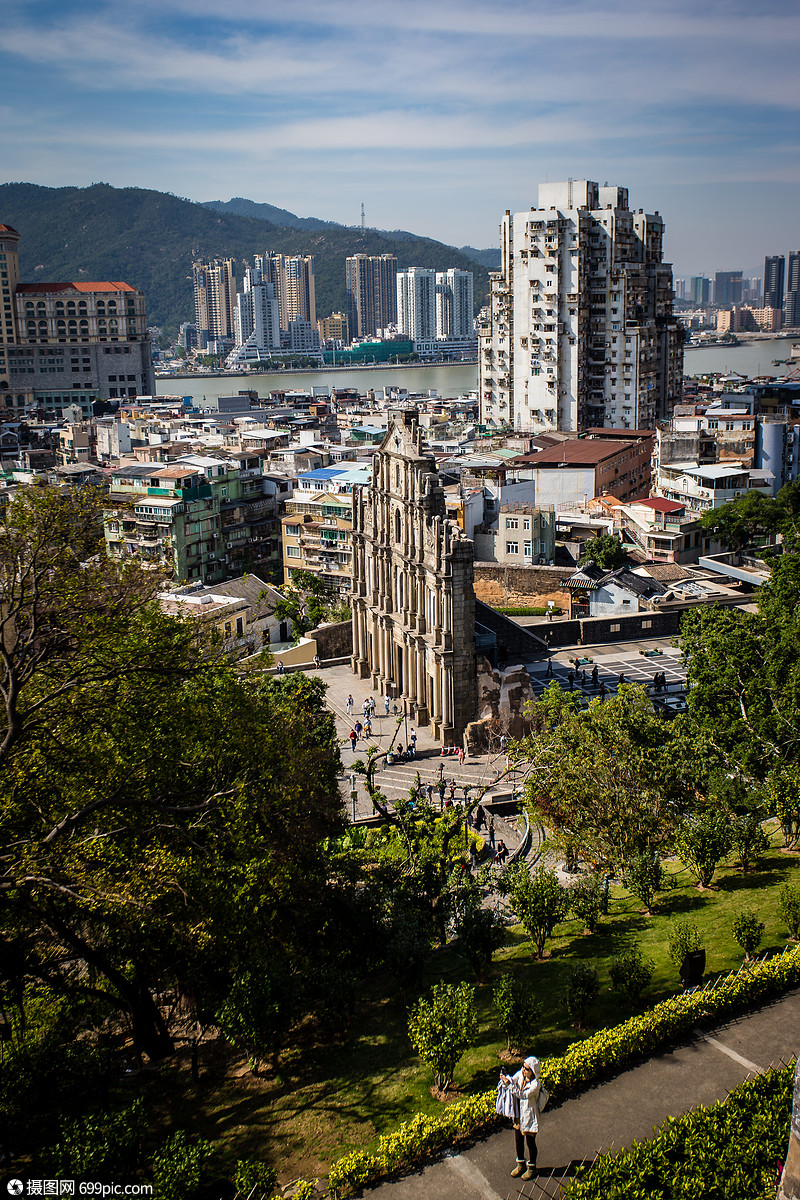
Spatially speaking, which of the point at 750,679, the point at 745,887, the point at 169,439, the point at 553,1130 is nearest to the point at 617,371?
the point at 169,439

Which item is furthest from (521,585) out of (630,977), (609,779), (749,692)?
(630,977)

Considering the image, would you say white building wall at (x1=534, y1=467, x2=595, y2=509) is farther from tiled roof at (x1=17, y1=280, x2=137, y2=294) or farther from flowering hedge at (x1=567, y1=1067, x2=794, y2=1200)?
tiled roof at (x1=17, y1=280, x2=137, y2=294)

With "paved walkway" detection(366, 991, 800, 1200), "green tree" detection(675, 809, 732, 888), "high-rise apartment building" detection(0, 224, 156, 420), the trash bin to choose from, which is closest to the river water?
"high-rise apartment building" detection(0, 224, 156, 420)

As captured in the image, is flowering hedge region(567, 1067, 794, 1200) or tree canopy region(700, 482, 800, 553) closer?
flowering hedge region(567, 1067, 794, 1200)

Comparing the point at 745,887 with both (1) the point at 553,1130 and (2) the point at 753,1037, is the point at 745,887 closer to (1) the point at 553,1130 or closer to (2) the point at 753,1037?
(2) the point at 753,1037

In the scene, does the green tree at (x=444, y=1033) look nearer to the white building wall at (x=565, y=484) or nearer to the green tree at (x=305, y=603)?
the green tree at (x=305, y=603)

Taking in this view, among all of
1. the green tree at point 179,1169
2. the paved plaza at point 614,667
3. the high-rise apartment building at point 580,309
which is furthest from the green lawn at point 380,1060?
the high-rise apartment building at point 580,309

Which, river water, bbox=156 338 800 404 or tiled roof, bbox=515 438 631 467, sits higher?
river water, bbox=156 338 800 404

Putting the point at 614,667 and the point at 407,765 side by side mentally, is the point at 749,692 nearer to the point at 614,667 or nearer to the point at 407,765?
the point at 407,765
